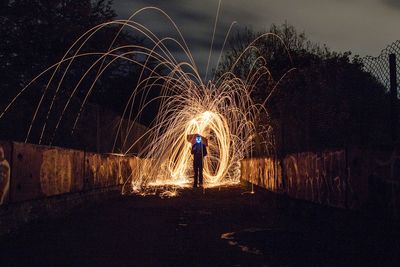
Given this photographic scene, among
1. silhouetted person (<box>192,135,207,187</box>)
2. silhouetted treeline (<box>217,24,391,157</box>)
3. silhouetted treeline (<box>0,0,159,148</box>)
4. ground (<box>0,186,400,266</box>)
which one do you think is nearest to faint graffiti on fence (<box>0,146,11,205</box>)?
ground (<box>0,186,400,266</box>)

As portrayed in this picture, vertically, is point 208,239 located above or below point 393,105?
below

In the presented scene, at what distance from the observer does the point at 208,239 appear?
29.6ft

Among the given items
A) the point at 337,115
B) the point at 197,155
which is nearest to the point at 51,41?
the point at 197,155

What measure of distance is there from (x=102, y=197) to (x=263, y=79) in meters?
24.8

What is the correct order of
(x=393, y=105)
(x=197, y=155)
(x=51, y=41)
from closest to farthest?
(x=393, y=105) → (x=197, y=155) → (x=51, y=41)

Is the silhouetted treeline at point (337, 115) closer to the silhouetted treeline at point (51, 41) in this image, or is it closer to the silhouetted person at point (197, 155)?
the silhouetted person at point (197, 155)

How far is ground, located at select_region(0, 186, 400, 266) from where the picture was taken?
7.25m

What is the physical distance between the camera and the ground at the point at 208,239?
725cm

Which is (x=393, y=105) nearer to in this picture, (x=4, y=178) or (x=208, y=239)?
(x=208, y=239)

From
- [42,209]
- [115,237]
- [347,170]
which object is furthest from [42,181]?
[347,170]

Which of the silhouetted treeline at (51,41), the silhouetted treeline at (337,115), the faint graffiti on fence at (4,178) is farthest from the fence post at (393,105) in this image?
the silhouetted treeline at (51,41)

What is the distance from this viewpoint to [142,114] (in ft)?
229

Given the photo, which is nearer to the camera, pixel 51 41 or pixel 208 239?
pixel 208 239

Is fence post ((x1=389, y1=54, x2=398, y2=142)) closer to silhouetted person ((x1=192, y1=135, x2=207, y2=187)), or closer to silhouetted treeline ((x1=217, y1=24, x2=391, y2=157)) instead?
silhouetted treeline ((x1=217, y1=24, x2=391, y2=157))
